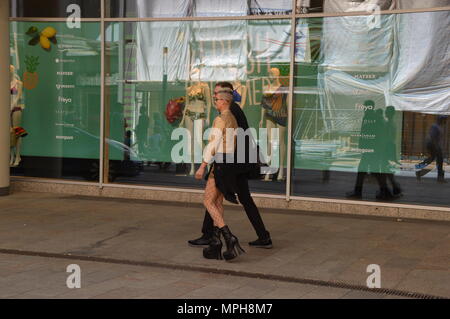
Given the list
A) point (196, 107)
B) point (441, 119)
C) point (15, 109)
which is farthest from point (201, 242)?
point (15, 109)

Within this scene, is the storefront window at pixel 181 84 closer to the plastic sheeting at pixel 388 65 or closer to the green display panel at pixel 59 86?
the green display panel at pixel 59 86

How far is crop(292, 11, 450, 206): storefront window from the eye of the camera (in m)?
10.7

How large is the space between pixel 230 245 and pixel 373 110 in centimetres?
461

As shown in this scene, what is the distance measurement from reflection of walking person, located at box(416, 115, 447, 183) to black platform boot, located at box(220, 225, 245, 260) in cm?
441

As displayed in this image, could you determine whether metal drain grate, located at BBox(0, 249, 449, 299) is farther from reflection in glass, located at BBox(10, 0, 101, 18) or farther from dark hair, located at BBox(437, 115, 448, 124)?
reflection in glass, located at BBox(10, 0, 101, 18)

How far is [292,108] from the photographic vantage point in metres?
11.6

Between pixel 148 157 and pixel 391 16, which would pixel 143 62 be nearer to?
pixel 148 157

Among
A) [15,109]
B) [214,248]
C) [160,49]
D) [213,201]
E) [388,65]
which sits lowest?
[214,248]

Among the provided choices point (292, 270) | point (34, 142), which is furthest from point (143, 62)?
point (292, 270)

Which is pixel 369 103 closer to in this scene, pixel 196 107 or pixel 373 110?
pixel 373 110

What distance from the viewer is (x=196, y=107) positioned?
12.3m
